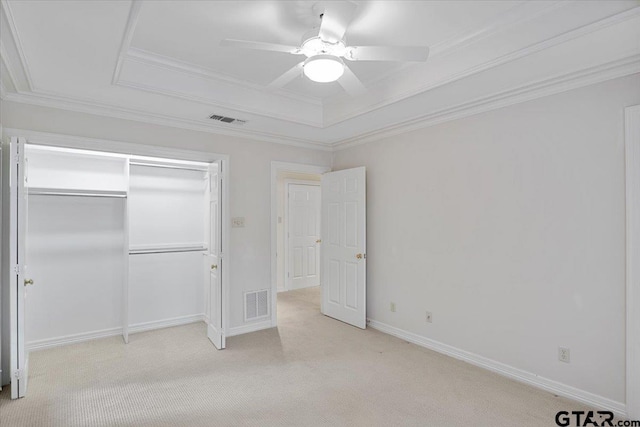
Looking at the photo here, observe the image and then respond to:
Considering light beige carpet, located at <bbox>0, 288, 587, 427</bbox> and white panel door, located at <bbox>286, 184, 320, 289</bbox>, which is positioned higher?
white panel door, located at <bbox>286, 184, 320, 289</bbox>

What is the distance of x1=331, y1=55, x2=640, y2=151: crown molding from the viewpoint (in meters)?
2.46

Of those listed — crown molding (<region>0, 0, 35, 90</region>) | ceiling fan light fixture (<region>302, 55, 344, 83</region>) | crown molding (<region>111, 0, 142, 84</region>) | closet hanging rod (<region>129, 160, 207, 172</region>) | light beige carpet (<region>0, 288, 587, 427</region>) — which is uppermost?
crown molding (<region>111, 0, 142, 84</region>)

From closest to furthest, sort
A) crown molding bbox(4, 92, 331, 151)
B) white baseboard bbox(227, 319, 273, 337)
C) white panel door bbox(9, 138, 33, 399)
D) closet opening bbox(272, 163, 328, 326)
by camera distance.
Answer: white panel door bbox(9, 138, 33, 399), crown molding bbox(4, 92, 331, 151), white baseboard bbox(227, 319, 273, 337), closet opening bbox(272, 163, 328, 326)

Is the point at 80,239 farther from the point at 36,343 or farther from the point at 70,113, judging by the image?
the point at 70,113

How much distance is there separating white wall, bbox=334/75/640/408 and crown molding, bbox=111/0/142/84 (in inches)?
114

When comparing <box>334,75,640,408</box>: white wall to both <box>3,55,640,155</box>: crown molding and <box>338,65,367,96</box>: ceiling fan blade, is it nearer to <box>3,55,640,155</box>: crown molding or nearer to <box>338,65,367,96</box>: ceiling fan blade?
<box>3,55,640,155</box>: crown molding

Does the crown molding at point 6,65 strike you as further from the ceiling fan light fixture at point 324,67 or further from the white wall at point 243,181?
the ceiling fan light fixture at point 324,67

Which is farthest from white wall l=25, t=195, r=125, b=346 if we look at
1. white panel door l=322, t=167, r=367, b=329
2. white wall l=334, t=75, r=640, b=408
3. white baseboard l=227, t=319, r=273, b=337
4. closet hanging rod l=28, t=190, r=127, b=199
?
white wall l=334, t=75, r=640, b=408

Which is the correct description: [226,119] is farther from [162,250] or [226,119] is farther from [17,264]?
[17,264]

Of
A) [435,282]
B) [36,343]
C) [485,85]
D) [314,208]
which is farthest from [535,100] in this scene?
[36,343]

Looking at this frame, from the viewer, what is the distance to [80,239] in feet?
13.1

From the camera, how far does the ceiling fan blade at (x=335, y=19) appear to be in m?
1.84

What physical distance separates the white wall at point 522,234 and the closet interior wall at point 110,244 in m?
2.73

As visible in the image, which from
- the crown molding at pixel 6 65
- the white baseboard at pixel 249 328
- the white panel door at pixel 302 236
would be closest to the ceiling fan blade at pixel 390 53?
the crown molding at pixel 6 65
